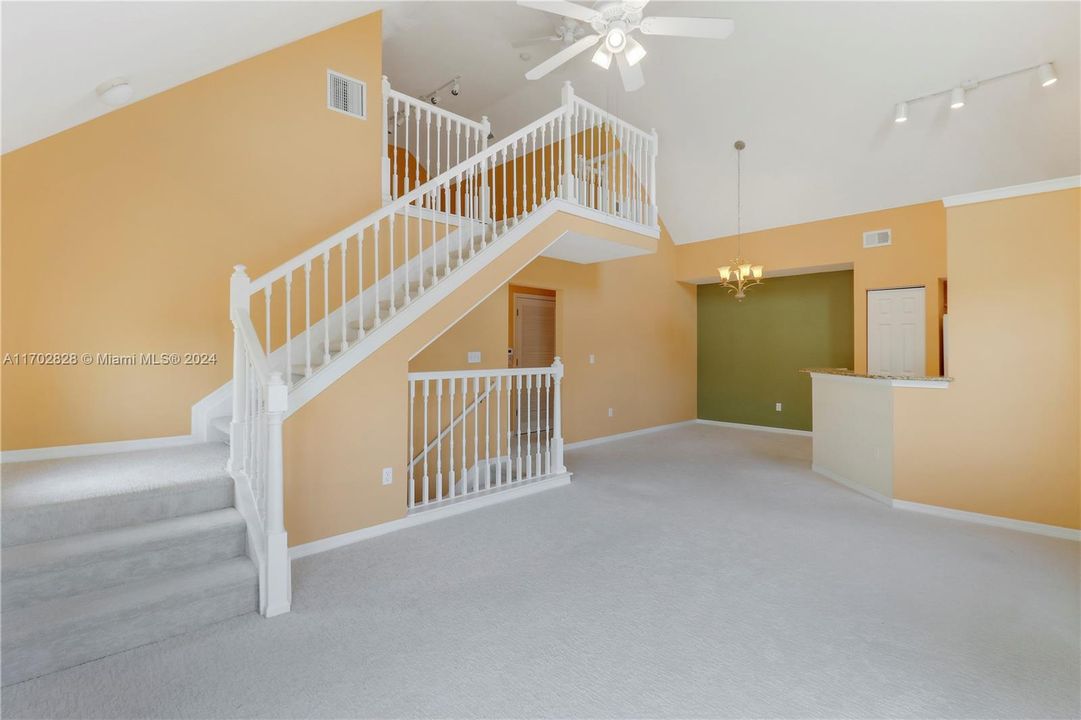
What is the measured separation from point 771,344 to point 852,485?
12.6 ft

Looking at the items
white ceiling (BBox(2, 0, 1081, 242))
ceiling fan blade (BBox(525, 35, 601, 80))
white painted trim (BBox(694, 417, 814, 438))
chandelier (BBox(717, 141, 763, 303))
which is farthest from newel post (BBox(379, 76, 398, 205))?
white painted trim (BBox(694, 417, 814, 438))

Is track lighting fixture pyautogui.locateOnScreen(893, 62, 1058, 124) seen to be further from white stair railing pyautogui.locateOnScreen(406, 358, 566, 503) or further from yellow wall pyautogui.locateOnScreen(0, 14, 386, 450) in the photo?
yellow wall pyautogui.locateOnScreen(0, 14, 386, 450)

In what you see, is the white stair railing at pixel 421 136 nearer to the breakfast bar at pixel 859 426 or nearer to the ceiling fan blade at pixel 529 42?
the ceiling fan blade at pixel 529 42

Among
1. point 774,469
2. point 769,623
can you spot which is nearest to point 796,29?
point 774,469

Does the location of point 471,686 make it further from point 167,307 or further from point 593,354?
point 593,354

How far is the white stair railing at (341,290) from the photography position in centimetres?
239

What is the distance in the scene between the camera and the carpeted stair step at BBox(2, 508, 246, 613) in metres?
1.97

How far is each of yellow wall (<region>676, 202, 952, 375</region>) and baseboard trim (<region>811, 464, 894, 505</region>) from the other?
2035 millimetres

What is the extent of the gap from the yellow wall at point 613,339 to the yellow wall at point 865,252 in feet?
3.92

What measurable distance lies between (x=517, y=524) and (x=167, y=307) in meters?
2.90

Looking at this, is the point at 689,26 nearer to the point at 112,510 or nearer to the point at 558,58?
the point at 558,58

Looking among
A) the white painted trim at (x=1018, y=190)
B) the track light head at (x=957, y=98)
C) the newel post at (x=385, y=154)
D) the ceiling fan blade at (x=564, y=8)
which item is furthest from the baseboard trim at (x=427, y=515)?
the track light head at (x=957, y=98)

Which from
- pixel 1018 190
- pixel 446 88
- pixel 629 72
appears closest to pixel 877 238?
pixel 1018 190

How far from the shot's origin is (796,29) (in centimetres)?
480
